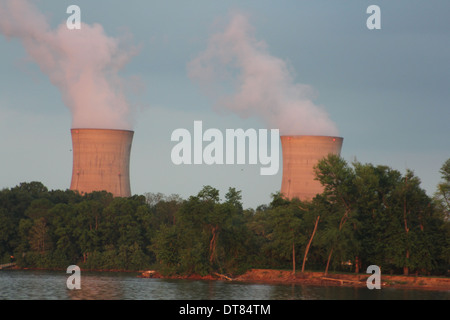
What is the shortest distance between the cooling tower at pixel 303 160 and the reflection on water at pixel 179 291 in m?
13.8

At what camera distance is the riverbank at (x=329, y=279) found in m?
47.9

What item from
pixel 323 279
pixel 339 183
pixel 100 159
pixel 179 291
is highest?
pixel 100 159

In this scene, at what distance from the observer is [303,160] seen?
200ft

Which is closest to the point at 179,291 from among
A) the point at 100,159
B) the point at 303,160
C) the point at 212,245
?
the point at 212,245

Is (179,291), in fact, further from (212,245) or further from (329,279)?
(329,279)

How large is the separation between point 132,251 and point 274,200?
48.3ft

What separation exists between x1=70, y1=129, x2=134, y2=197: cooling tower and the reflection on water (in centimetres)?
1392

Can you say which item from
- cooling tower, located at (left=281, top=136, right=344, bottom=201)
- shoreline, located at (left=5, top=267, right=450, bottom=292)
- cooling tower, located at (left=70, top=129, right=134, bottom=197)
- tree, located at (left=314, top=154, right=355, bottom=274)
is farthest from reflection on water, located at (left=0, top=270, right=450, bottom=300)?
cooling tower, located at (left=70, top=129, right=134, bottom=197)

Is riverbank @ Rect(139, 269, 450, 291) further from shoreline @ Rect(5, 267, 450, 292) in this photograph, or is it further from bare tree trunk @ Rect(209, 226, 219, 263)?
bare tree trunk @ Rect(209, 226, 219, 263)

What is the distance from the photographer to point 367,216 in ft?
174

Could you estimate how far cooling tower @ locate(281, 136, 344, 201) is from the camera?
199 ft

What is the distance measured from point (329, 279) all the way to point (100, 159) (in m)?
21.8
